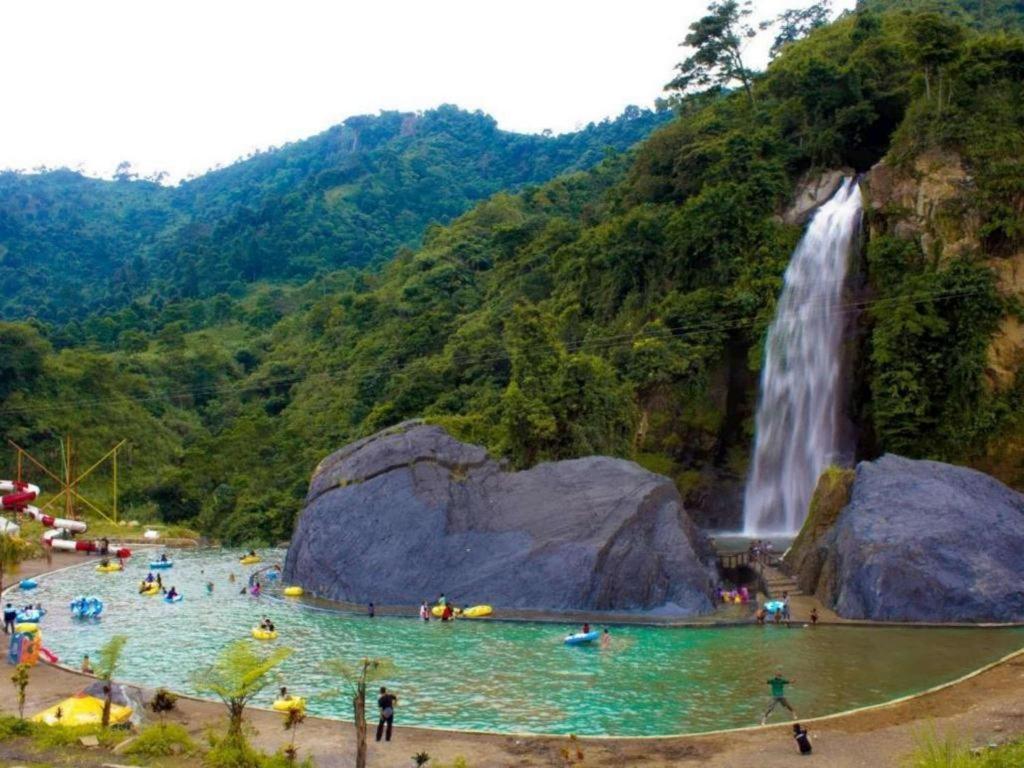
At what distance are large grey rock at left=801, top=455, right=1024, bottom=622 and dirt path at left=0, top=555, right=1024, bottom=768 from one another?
7.49 metres

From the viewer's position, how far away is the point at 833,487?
1468 inches

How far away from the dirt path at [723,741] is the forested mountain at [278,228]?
10791cm

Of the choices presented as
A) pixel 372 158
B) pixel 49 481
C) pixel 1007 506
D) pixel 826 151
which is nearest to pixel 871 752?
pixel 1007 506

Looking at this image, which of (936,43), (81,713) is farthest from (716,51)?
(81,713)

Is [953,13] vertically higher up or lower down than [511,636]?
higher up

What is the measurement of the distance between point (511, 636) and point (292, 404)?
6138cm

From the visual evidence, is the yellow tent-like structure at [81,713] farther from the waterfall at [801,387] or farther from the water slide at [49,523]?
the water slide at [49,523]

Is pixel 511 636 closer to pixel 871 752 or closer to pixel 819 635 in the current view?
pixel 819 635

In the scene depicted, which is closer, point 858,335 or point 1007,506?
point 1007,506

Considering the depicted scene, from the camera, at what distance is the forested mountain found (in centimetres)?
14438

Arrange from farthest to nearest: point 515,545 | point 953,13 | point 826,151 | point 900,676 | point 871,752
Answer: point 953,13, point 826,151, point 515,545, point 900,676, point 871,752

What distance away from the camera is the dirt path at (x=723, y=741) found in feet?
64.1

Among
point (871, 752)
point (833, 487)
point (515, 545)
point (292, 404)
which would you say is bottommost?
point (871, 752)

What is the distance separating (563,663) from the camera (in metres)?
28.3
